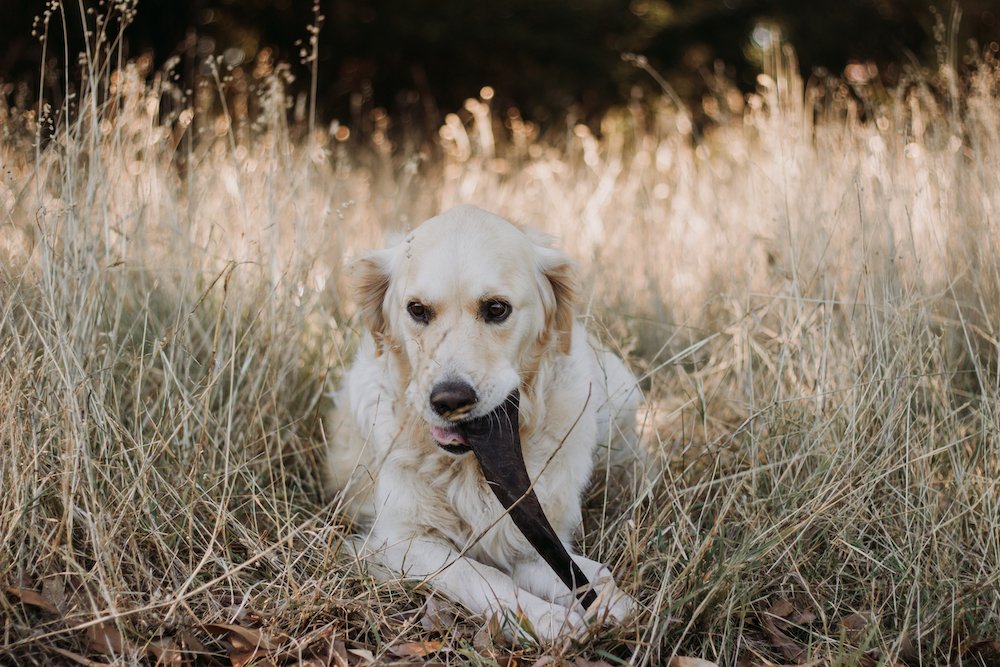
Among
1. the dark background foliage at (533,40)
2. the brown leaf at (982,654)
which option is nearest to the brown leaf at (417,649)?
the brown leaf at (982,654)

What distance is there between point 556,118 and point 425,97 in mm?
1549

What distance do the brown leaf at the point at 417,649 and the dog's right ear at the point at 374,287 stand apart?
3.13 feet

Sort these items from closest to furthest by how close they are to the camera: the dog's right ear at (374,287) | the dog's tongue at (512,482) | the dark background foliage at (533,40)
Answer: the dog's tongue at (512,482) < the dog's right ear at (374,287) < the dark background foliage at (533,40)

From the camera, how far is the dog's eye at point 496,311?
2.32m

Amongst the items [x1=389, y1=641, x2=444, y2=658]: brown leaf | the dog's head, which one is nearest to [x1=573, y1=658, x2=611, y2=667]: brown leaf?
[x1=389, y1=641, x2=444, y2=658]: brown leaf

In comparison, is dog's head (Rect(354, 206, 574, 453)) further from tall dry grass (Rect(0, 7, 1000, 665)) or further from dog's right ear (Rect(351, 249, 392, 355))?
tall dry grass (Rect(0, 7, 1000, 665))

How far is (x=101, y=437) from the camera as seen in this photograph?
2336 millimetres

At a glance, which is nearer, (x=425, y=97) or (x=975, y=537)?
(x=975, y=537)

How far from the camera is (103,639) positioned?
188 cm

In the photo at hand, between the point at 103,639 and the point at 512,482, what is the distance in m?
1.03

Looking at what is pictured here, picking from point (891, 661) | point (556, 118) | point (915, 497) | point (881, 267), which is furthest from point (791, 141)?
point (556, 118)

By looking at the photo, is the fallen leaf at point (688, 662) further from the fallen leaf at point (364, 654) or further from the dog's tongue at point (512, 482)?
the fallen leaf at point (364, 654)

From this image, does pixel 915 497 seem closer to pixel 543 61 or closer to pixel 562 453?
pixel 562 453

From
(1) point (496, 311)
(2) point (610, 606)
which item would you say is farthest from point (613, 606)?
(1) point (496, 311)
